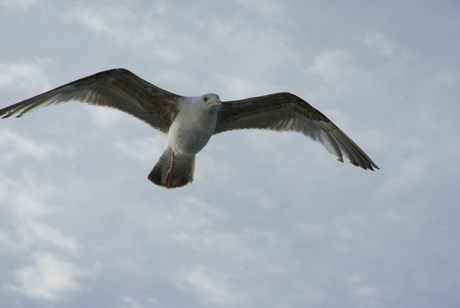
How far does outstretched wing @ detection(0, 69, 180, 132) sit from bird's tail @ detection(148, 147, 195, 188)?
1023mm

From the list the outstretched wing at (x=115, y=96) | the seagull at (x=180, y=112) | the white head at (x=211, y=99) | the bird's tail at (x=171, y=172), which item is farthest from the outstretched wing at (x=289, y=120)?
the outstretched wing at (x=115, y=96)

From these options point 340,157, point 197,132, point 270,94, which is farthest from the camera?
point 340,157

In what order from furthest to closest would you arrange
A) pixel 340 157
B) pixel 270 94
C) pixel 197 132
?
pixel 340 157, pixel 270 94, pixel 197 132

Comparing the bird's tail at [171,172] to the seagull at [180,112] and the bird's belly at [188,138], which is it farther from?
the bird's belly at [188,138]

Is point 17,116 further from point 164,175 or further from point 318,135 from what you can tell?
point 318,135

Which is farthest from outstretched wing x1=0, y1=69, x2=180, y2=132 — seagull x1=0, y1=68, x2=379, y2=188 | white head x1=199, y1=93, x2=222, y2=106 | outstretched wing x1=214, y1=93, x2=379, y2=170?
outstretched wing x1=214, y1=93, x2=379, y2=170

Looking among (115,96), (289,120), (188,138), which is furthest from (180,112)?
(289,120)

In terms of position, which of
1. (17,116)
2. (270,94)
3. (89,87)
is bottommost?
(17,116)

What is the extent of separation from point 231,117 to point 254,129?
2.39 feet

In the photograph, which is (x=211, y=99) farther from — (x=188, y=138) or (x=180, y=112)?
(x=188, y=138)

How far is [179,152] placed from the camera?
39.5 ft

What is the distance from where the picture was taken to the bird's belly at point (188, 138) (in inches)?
453

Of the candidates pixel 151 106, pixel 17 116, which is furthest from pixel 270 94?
pixel 17 116

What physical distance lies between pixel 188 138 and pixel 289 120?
286cm
